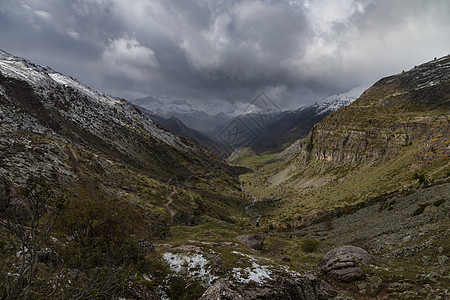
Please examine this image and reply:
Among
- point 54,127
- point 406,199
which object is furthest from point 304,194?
point 54,127

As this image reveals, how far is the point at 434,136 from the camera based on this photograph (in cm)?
7362

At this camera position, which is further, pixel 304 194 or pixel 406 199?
pixel 304 194

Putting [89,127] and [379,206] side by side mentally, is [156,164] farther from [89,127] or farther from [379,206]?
[379,206]

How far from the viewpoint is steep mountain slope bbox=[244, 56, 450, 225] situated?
65975 mm

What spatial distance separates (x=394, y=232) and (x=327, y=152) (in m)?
97.6

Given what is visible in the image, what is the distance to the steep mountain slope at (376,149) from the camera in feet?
216

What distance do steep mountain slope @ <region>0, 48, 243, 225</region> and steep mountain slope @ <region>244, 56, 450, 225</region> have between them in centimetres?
3959

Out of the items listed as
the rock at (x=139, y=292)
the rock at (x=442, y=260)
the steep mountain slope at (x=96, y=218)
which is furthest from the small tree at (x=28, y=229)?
the rock at (x=442, y=260)

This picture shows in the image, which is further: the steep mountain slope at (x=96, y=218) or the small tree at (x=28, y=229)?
the steep mountain slope at (x=96, y=218)

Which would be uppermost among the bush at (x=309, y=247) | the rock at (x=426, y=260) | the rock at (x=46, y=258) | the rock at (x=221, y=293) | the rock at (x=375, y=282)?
the rock at (x=426, y=260)

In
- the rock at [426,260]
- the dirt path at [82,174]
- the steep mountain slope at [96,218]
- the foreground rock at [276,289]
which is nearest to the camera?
the steep mountain slope at [96,218]

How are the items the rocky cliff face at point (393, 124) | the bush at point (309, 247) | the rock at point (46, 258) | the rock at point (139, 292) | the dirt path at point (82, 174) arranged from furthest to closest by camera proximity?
the rocky cliff face at point (393, 124)
the dirt path at point (82, 174)
the bush at point (309, 247)
the rock at point (139, 292)
the rock at point (46, 258)

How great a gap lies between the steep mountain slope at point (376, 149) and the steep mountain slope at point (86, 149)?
39.6 meters

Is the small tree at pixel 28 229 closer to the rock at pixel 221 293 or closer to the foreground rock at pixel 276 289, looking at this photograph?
the rock at pixel 221 293
